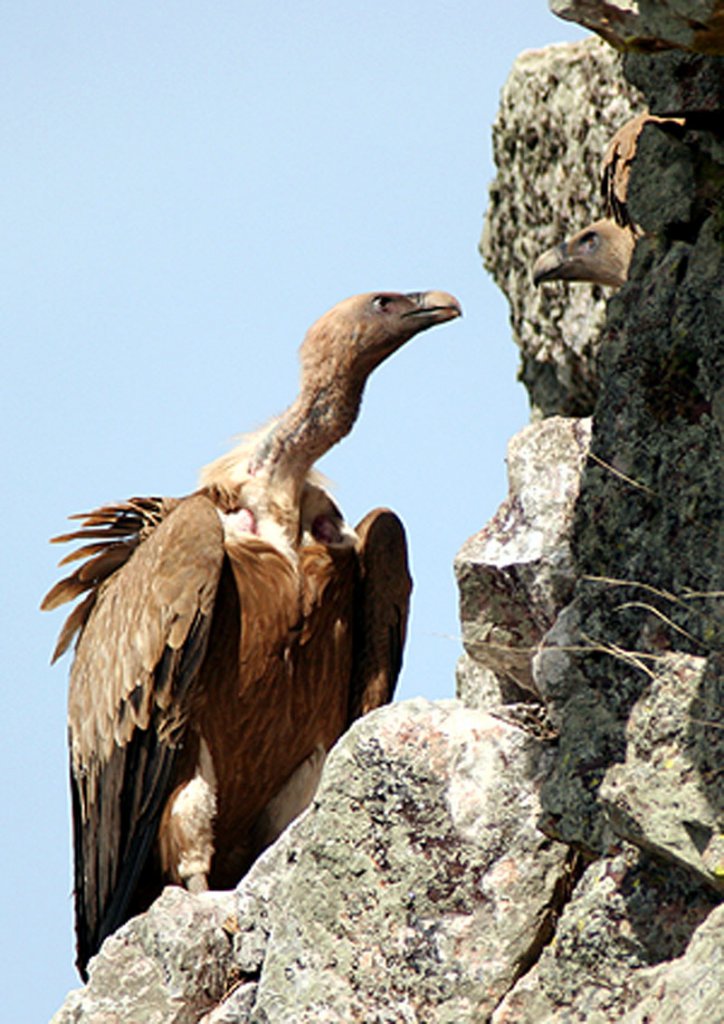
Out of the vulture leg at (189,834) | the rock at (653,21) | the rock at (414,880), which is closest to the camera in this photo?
the rock at (653,21)

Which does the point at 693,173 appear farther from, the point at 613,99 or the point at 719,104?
the point at 613,99

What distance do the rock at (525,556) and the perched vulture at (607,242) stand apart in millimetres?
1555

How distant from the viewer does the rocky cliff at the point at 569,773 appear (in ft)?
13.3

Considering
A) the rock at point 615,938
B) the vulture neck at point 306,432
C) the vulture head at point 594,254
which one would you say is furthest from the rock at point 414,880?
the vulture head at point 594,254

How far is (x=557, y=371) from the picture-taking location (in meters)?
7.95

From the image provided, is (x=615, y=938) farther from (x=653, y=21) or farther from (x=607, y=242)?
(x=607, y=242)

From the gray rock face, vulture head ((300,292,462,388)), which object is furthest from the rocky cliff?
the gray rock face

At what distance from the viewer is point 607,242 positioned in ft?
23.4

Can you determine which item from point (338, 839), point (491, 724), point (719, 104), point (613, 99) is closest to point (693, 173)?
point (719, 104)

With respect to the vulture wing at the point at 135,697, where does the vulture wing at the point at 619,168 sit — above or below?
above

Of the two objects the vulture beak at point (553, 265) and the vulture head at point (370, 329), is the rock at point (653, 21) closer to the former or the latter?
the vulture head at point (370, 329)

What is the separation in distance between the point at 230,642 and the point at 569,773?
2.61m

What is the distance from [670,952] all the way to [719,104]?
179 centimetres

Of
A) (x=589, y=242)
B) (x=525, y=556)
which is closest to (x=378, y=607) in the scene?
(x=589, y=242)
